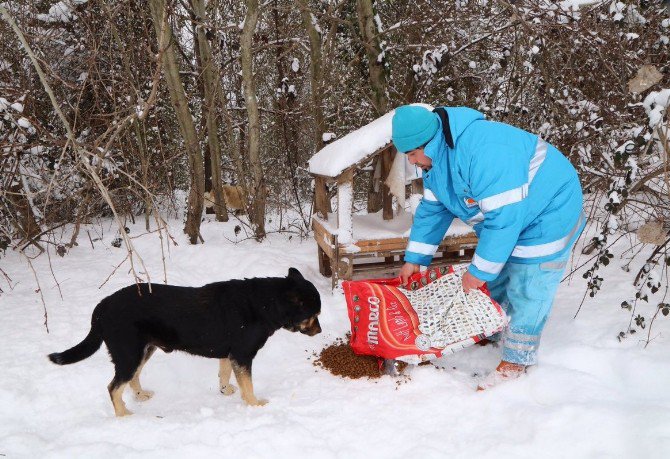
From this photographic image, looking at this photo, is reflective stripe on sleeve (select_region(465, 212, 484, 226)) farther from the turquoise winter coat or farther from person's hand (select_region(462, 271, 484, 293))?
person's hand (select_region(462, 271, 484, 293))

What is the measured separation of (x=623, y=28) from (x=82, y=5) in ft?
23.1

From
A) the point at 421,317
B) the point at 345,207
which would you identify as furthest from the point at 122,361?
the point at 345,207

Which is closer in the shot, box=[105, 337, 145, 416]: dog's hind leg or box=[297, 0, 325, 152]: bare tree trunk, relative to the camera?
box=[105, 337, 145, 416]: dog's hind leg

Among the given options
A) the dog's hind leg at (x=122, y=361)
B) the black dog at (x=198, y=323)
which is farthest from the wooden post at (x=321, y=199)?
the dog's hind leg at (x=122, y=361)

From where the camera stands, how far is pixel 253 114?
5848 millimetres

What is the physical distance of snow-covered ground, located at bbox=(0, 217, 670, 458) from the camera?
8.11 ft

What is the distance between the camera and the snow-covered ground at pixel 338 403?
8.11ft

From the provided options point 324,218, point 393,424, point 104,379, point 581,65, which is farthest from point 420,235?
point 581,65

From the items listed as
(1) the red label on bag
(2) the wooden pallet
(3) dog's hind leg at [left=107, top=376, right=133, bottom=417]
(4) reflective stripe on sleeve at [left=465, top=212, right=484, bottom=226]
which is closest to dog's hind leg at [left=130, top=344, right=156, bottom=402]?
(3) dog's hind leg at [left=107, top=376, right=133, bottom=417]

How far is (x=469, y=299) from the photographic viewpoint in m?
3.18

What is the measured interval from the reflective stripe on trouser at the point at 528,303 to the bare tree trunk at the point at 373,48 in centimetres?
371

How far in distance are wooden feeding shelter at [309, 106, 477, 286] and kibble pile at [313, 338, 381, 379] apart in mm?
1088

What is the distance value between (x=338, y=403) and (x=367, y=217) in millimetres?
2738

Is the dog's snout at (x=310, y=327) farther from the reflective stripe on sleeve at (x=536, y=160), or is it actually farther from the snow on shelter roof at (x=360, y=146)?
the reflective stripe on sleeve at (x=536, y=160)
